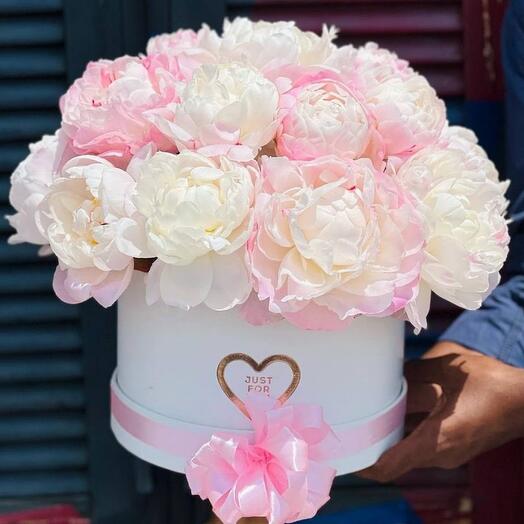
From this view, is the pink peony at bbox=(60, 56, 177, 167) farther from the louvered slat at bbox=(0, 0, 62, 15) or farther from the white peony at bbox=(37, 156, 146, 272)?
the louvered slat at bbox=(0, 0, 62, 15)

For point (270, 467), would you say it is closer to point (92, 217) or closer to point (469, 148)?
point (92, 217)

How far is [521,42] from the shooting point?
89 centimetres

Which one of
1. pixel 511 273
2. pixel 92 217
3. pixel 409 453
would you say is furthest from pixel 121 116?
pixel 511 273

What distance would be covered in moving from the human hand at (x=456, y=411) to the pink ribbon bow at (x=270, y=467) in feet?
0.41

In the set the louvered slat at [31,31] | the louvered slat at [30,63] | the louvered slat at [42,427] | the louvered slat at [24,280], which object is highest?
the louvered slat at [31,31]

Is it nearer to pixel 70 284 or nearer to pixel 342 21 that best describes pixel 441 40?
pixel 342 21

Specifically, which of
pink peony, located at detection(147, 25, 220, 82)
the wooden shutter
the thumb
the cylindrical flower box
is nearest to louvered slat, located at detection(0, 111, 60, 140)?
the wooden shutter

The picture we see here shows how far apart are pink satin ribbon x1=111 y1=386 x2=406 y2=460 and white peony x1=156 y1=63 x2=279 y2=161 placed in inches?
9.8

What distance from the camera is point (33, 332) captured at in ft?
3.41

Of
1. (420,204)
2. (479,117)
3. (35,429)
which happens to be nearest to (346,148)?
(420,204)

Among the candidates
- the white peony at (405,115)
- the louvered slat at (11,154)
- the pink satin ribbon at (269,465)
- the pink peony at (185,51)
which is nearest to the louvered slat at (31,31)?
the louvered slat at (11,154)

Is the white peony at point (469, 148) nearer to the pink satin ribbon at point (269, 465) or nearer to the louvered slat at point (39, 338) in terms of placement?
the pink satin ribbon at point (269, 465)

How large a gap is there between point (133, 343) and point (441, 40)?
61 centimetres

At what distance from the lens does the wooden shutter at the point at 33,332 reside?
3.24 ft
